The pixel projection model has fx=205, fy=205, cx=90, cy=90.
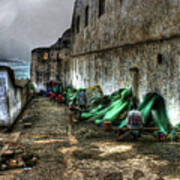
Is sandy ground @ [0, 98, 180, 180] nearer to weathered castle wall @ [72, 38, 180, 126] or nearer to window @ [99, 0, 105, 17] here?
weathered castle wall @ [72, 38, 180, 126]

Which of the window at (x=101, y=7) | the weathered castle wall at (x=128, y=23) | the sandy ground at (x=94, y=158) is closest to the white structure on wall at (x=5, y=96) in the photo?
the sandy ground at (x=94, y=158)

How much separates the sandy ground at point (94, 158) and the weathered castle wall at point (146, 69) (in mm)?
2265

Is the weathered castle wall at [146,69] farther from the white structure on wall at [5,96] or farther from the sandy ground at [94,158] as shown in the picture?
the white structure on wall at [5,96]

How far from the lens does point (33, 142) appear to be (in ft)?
22.5

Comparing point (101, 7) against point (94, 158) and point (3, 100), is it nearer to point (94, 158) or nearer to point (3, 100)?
point (3, 100)

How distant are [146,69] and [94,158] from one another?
521 cm

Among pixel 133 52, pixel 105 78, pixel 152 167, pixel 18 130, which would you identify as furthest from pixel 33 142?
pixel 105 78

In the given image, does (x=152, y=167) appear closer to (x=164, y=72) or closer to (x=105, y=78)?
(x=164, y=72)

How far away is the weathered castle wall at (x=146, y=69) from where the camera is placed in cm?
735

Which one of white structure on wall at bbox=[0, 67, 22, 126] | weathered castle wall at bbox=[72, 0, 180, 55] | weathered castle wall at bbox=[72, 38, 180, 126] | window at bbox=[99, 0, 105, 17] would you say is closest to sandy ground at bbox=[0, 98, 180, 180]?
white structure on wall at bbox=[0, 67, 22, 126]

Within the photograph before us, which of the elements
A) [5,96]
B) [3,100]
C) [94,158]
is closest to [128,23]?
[5,96]

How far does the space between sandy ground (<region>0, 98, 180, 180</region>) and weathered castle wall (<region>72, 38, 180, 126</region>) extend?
7.43 ft

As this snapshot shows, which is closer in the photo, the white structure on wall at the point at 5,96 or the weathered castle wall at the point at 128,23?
the weathered castle wall at the point at 128,23

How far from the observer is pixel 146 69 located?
8992 millimetres
